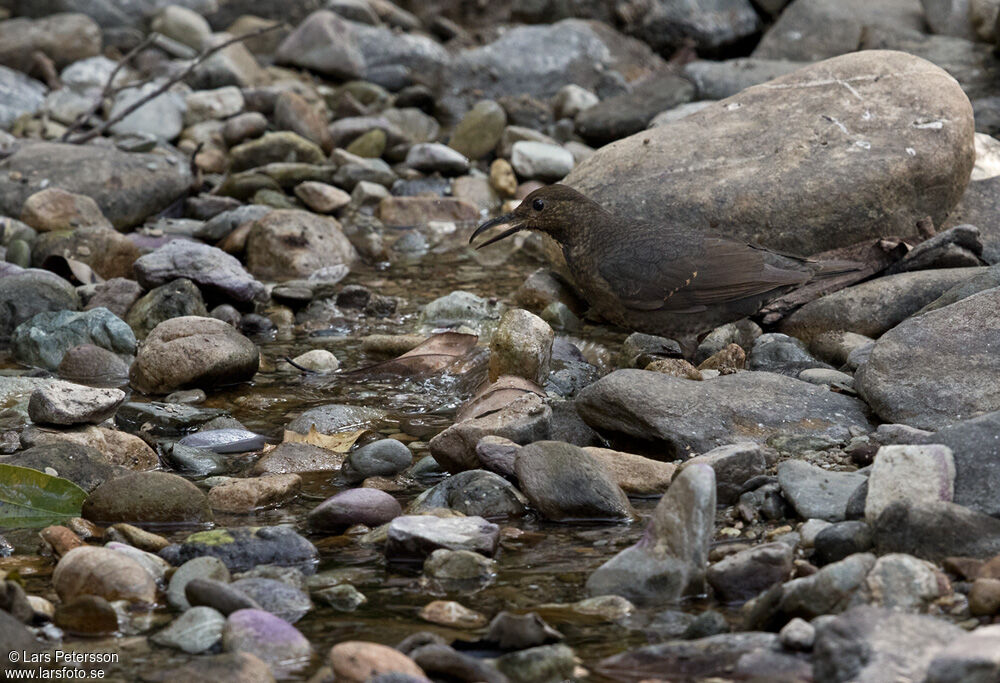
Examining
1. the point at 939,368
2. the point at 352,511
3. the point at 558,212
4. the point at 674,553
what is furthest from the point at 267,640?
the point at 558,212

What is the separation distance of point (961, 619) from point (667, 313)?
9.73ft

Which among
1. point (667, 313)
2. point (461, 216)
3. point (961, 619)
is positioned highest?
point (961, 619)

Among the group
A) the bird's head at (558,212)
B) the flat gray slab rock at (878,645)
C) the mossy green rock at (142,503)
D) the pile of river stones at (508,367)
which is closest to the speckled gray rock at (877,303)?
the pile of river stones at (508,367)

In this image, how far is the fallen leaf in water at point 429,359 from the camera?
6.22 meters

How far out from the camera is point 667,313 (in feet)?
19.4

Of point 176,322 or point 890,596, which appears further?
point 176,322

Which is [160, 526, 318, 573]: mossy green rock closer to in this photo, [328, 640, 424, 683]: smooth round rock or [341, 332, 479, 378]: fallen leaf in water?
[328, 640, 424, 683]: smooth round rock

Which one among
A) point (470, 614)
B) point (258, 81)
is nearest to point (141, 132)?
point (258, 81)

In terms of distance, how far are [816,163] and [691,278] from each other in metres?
1.51

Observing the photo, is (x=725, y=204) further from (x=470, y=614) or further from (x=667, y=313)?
(x=470, y=614)

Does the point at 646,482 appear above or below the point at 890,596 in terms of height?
below

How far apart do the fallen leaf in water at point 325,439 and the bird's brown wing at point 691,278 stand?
1657 millimetres

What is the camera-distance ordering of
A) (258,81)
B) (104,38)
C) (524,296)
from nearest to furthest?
(524,296)
(258,81)
(104,38)

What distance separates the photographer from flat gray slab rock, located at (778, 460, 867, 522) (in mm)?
3939
